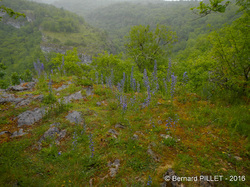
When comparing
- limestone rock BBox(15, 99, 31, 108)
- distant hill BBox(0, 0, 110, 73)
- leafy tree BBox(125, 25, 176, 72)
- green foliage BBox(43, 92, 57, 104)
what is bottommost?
limestone rock BBox(15, 99, 31, 108)

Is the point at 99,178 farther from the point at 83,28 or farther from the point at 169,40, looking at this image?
the point at 83,28

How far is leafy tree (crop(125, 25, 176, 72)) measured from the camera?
20.0 m

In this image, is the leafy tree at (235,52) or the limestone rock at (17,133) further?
the leafy tree at (235,52)

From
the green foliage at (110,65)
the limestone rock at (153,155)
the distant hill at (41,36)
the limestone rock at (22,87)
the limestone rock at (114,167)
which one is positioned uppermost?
the distant hill at (41,36)

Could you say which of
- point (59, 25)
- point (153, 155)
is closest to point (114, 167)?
point (153, 155)

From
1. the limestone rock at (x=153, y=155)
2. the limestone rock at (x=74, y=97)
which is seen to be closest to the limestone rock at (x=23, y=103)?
the limestone rock at (x=74, y=97)

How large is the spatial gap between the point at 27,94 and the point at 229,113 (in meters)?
10.8

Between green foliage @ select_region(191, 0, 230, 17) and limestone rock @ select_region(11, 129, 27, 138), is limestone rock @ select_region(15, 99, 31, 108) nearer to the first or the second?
limestone rock @ select_region(11, 129, 27, 138)

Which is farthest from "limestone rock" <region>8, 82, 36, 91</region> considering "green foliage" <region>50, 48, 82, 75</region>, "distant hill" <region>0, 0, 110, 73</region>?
"distant hill" <region>0, 0, 110, 73</region>

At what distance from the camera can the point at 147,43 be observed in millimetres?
20453

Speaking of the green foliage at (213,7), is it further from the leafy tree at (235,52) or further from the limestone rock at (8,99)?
the limestone rock at (8,99)

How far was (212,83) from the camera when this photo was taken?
26.7 feet

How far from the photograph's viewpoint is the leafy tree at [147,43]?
20.0 metres

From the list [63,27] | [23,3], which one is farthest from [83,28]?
[23,3]
